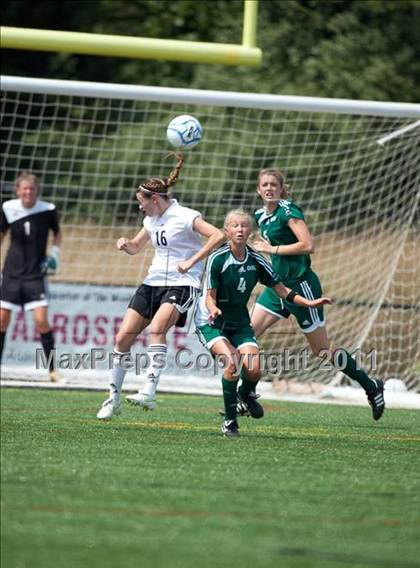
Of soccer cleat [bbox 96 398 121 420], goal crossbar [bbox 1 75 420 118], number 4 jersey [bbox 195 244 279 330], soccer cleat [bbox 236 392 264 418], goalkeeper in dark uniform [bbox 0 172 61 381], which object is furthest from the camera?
goalkeeper in dark uniform [bbox 0 172 61 381]

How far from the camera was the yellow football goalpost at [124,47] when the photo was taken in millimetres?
8406

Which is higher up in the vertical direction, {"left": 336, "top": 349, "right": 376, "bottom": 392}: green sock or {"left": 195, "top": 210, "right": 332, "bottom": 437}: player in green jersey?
{"left": 195, "top": 210, "right": 332, "bottom": 437}: player in green jersey

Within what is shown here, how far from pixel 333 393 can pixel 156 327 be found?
4721 millimetres

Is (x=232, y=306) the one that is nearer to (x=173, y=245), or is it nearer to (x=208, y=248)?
(x=208, y=248)

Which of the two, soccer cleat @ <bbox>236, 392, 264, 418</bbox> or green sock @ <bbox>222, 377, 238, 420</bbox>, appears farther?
soccer cleat @ <bbox>236, 392, 264, 418</bbox>

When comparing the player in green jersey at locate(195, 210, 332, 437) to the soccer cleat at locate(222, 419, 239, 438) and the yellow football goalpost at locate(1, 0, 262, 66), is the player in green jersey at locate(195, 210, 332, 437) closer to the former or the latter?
the soccer cleat at locate(222, 419, 239, 438)

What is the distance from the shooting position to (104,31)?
1055 inches

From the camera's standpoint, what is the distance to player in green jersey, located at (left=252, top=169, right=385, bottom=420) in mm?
9633

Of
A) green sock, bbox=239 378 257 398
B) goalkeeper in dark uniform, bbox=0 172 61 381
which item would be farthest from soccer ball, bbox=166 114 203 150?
goalkeeper in dark uniform, bbox=0 172 61 381

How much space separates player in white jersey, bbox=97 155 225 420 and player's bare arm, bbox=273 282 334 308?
0.56 meters

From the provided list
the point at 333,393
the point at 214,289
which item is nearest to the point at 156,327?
the point at 214,289

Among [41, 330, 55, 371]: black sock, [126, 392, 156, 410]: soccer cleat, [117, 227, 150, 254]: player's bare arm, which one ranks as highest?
[117, 227, 150, 254]: player's bare arm

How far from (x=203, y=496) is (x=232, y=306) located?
290 cm

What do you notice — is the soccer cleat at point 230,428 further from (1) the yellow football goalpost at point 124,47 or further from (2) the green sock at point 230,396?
(1) the yellow football goalpost at point 124,47
